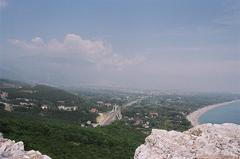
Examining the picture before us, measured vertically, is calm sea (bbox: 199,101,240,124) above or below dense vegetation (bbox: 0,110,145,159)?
below

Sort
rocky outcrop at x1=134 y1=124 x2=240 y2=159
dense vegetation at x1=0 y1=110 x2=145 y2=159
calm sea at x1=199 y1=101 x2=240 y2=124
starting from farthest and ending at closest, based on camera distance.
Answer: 1. calm sea at x1=199 y1=101 x2=240 y2=124
2. dense vegetation at x1=0 y1=110 x2=145 y2=159
3. rocky outcrop at x1=134 y1=124 x2=240 y2=159

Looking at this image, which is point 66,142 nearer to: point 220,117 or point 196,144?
point 196,144

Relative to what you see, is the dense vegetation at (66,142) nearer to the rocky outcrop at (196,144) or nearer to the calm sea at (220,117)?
the rocky outcrop at (196,144)

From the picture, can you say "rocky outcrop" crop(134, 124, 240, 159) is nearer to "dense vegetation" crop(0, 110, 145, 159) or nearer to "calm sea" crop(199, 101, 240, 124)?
"dense vegetation" crop(0, 110, 145, 159)

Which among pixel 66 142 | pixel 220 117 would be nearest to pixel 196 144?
pixel 66 142

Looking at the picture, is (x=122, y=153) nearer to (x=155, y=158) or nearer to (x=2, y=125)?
(x=2, y=125)

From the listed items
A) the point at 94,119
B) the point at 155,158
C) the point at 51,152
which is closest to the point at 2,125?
the point at 51,152

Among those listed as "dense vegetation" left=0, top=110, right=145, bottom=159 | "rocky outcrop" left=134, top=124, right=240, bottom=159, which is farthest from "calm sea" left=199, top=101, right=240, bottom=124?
"rocky outcrop" left=134, top=124, right=240, bottom=159

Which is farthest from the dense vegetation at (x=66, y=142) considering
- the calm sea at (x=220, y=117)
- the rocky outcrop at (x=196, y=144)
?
the calm sea at (x=220, y=117)
